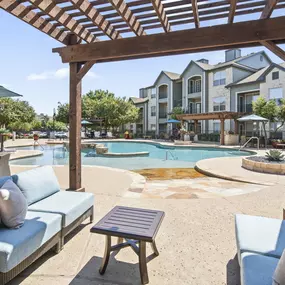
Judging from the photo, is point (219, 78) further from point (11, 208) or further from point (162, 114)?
point (11, 208)

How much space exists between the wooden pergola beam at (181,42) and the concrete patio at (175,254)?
8.85ft

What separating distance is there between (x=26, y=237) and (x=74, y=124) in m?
2.65

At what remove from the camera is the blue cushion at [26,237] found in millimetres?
1956

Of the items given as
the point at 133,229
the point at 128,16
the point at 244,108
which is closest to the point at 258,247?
the point at 133,229

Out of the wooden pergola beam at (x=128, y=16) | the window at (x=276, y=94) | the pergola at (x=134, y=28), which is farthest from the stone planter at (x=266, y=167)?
the window at (x=276, y=94)

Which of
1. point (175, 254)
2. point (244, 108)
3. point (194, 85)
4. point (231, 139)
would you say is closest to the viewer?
point (175, 254)

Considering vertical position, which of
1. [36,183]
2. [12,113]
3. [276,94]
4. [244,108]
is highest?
[276,94]

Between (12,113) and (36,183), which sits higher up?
(12,113)

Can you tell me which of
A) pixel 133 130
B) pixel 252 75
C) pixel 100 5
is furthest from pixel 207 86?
pixel 100 5

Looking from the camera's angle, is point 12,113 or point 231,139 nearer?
point 231,139

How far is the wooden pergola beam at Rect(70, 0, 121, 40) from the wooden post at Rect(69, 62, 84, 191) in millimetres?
902

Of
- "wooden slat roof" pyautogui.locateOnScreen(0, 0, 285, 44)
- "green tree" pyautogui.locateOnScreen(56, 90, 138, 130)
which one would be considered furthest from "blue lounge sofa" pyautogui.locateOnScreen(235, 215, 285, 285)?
"green tree" pyautogui.locateOnScreen(56, 90, 138, 130)

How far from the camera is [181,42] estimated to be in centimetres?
384

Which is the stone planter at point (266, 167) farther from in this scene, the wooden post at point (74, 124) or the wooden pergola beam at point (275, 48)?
the wooden post at point (74, 124)
